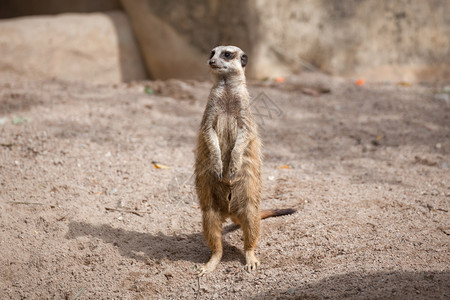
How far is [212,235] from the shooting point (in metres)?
2.64

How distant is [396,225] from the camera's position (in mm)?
2859

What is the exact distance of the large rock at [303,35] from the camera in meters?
5.73

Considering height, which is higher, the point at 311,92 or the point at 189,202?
the point at 311,92

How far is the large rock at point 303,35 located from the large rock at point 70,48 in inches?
12.5

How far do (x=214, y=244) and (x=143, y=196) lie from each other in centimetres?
89

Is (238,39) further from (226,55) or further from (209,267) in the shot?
(209,267)

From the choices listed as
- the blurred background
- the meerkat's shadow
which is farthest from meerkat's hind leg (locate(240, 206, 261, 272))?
the blurred background

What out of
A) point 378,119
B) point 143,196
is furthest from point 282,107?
point 143,196

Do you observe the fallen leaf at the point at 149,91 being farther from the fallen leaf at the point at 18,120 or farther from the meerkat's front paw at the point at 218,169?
the meerkat's front paw at the point at 218,169

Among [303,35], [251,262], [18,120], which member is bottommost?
[18,120]

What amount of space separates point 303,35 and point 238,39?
0.88 meters

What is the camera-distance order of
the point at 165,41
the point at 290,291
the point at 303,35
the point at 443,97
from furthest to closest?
1. the point at 165,41
2. the point at 303,35
3. the point at 443,97
4. the point at 290,291

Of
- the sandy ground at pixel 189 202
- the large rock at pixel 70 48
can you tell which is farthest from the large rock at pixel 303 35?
the sandy ground at pixel 189 202

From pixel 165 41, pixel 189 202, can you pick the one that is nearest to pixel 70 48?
pixel 165 41
